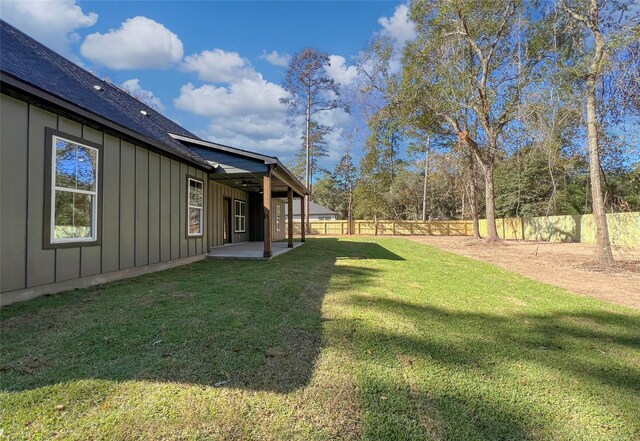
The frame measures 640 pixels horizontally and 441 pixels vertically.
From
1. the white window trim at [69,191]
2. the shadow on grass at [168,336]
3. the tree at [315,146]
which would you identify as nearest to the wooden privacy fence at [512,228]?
the tree at [315,146]

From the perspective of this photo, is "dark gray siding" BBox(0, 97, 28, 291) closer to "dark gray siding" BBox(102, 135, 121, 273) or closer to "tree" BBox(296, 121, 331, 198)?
"dark gray siding" BBox(102, 135, 121, 273)

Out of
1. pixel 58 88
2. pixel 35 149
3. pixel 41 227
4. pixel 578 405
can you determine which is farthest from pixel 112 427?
pixel 58 88

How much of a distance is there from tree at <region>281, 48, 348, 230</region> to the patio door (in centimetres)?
1118

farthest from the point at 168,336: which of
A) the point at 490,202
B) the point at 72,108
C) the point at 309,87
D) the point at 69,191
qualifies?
the point at 309,87

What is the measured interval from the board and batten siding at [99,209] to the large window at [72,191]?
0.12 metres

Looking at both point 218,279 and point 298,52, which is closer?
point 218,279

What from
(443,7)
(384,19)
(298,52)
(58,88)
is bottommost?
(58,88)

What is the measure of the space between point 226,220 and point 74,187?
7.93 meters

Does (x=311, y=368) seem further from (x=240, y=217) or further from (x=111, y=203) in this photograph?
(x=240, y=217)

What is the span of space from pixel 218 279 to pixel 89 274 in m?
1.83

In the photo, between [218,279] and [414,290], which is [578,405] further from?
[218,279]

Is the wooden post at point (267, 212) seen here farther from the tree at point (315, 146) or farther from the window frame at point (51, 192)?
the tree at point (315, 146)

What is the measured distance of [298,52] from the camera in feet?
74.8

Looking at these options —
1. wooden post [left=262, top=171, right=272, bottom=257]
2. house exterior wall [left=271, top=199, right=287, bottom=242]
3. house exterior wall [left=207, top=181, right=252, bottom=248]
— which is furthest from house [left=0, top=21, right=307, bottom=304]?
house exterior wall [left=271, top=199, right=287, bottom=242]
